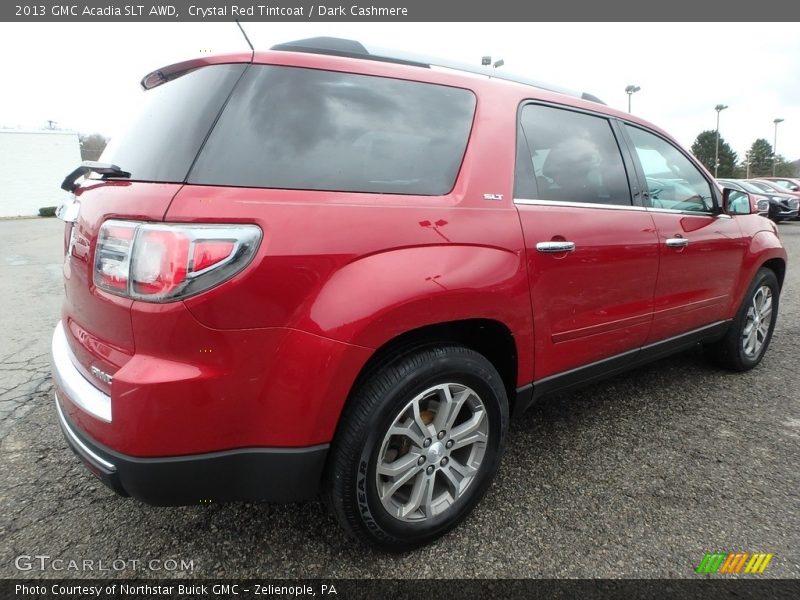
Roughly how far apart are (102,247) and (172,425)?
→ 0.58m

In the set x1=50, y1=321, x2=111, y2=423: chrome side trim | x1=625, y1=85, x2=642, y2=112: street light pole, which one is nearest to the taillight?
x1=50, y1=321, x2=111, y2=423: chrome side trim

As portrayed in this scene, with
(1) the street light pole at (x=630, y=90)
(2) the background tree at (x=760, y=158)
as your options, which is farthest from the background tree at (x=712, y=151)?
(1) the street light pole at (x=630, y=90)

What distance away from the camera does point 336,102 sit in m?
1.68

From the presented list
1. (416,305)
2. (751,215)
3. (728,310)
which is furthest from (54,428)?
(751,215)

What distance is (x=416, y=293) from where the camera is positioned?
5.49 feet

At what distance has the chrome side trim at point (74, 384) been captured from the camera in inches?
59.9

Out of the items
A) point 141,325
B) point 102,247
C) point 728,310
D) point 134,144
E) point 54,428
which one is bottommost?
point 54,428

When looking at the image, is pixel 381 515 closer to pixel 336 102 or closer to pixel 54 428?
pixel 336 102

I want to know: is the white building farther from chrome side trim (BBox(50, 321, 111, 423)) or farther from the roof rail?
the roof rail

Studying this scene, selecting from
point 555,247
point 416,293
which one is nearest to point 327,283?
point 416,293

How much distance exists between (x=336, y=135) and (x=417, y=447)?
1.14m

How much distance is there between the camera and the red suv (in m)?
1.42

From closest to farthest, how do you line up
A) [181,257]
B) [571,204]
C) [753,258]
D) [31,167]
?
[181,257]
[571,204]
[753,258]
[31,167]

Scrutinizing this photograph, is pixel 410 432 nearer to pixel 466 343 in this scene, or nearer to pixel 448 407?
pixel 448 407
